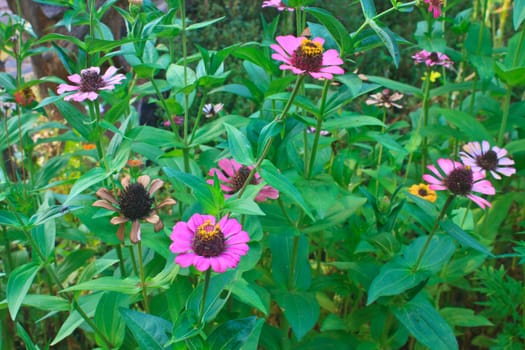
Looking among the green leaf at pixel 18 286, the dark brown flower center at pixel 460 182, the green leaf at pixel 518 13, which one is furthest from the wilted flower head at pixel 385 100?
the green leaf at pixel 18 286

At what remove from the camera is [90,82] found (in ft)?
3.61

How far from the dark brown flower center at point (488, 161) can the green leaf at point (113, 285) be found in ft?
2.78

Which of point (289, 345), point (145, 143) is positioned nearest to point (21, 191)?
point (145, 143)

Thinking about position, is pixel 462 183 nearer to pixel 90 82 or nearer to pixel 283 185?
pixel 283 185

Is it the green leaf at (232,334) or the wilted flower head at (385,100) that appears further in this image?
the wilted flower head at (385,100)

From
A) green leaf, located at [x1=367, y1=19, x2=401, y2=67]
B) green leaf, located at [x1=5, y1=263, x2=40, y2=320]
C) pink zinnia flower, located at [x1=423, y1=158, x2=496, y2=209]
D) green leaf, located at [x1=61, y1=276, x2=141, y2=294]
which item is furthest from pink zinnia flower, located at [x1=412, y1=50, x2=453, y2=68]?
green leaf, located at [x1=5, y1=263, x2=40, y2=320]

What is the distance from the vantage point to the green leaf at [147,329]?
2.94 feet

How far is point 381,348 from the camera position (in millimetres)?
1362

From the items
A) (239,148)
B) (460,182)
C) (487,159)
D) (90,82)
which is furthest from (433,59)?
(90,82)

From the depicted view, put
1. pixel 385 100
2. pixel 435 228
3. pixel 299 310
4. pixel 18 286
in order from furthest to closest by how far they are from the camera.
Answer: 1. pixel 385 100
2. pixel 299 310
3. pixel 435 228
4. pixel 18 286

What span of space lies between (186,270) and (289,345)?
15.2 inches

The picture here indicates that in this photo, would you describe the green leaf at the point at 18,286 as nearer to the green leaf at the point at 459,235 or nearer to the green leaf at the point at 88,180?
the green leaf at the point at 88,180

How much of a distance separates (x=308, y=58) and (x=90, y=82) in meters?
0.45

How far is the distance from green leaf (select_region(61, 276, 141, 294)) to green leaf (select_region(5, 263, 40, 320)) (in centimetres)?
9
